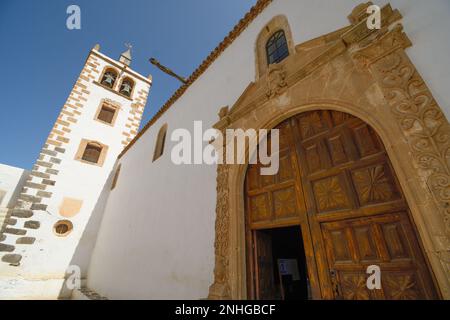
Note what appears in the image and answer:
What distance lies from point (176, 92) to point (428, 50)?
564cm

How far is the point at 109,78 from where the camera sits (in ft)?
34.7

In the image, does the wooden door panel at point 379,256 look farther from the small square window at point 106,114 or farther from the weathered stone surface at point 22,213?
the small square window at point 106,114

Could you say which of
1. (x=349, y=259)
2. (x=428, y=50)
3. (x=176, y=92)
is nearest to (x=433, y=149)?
(x=428, y=50)

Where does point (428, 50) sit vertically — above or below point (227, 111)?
below

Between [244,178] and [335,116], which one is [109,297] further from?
[335,116]

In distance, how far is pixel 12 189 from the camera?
9.13 m

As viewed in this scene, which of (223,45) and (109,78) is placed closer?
(223,45)

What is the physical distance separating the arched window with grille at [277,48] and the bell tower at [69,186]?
8360 mm

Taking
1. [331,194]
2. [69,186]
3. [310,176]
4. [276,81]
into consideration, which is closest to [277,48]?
[276,81]

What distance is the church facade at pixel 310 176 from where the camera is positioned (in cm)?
154

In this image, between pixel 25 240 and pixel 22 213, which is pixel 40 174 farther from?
pixel 25 240

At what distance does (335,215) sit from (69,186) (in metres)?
9.14

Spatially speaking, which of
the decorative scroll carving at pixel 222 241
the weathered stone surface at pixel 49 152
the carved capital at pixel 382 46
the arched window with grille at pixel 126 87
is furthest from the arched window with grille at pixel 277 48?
the arched window with grille at pixel 126 87

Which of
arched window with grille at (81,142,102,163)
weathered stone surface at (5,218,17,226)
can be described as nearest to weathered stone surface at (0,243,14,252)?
weathered stone surface at (5,218,17,226)
